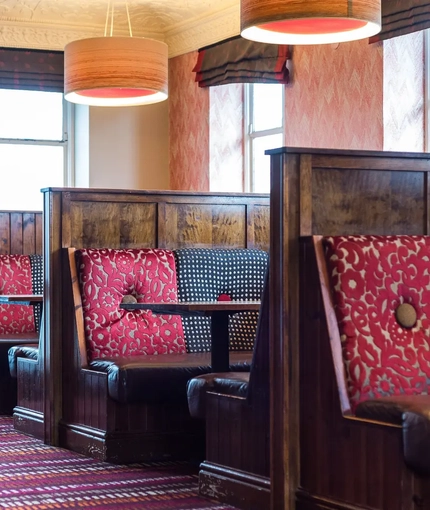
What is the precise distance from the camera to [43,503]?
376cm

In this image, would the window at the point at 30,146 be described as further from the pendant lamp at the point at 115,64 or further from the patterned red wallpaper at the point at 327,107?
the pendant lamp at the point at 115,64

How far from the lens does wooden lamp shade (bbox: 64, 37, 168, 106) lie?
6461mm

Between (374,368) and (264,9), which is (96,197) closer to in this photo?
(264,9)

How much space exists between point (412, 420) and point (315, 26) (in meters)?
2.71

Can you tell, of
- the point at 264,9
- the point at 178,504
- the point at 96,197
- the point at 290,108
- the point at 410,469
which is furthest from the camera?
the point at 290,108

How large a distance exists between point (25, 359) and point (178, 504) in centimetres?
209

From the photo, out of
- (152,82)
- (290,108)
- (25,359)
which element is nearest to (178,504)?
(25,359)

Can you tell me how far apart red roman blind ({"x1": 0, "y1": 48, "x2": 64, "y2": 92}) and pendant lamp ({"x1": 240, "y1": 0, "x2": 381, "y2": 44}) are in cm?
505

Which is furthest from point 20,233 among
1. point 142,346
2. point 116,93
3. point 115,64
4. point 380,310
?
point 380,310

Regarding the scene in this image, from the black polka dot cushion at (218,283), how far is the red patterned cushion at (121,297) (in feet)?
0.33

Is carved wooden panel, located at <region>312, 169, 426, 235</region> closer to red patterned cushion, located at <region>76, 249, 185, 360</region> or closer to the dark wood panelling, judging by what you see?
red patterned cushion, located at <region>76, 249, 185, 360</region>

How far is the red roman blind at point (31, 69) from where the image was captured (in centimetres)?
967

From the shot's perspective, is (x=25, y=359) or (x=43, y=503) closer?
(x=43, y=503)

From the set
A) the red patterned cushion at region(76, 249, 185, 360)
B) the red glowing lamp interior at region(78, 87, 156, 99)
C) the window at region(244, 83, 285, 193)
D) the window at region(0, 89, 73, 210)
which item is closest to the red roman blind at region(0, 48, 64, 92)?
the window at region(0, 89, 73, 210)
